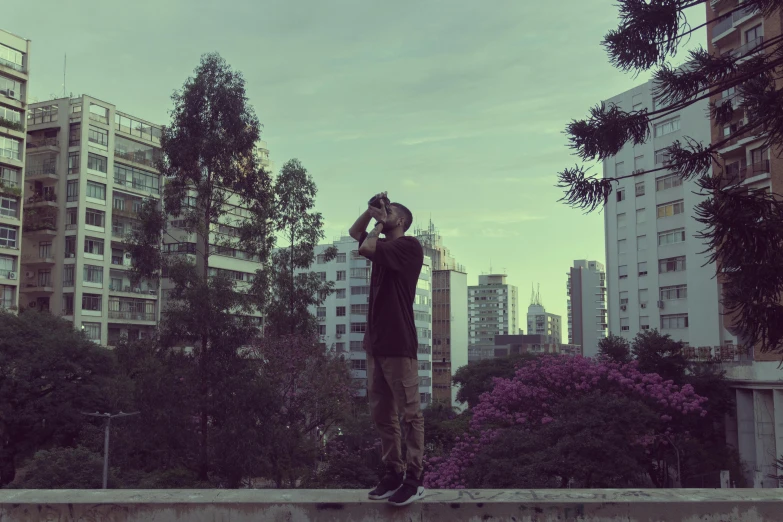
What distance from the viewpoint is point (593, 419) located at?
21.1 metres

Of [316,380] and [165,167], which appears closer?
[165,167]

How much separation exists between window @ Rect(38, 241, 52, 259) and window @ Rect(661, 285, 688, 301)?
149 ft

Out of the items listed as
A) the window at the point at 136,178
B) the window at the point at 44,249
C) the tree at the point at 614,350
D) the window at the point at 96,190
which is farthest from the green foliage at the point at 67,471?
the window at the point at 136,178

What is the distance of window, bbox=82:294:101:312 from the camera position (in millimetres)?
55594

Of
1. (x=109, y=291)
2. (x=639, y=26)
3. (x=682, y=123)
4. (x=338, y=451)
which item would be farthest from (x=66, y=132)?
(x=639, y=26)

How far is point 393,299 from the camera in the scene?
5.61 meters

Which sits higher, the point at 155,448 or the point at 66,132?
the point at 66,132

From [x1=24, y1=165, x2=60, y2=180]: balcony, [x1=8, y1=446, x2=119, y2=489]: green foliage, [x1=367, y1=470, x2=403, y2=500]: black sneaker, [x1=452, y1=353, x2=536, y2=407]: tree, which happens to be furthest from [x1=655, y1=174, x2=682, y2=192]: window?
[x1=367, y1=470, x2=403, y2=500]: black sneaker

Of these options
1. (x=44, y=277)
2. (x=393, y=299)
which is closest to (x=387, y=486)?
(x=393, y=299)

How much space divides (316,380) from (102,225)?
31025mm

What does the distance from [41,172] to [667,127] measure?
4716cm

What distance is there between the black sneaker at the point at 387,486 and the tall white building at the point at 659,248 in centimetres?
4761

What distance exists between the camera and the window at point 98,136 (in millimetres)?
56156

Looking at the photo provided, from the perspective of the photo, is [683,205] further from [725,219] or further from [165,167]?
[725,219]
